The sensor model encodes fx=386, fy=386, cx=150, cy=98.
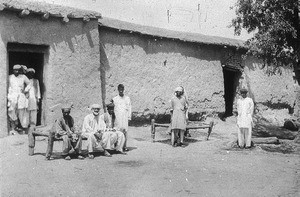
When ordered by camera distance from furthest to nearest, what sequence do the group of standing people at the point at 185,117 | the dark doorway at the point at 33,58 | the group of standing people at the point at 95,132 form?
the dark doorway at the point at 33,58 → the group of standing people at the point at 185,117 → the group of standing people at the point at 95,132

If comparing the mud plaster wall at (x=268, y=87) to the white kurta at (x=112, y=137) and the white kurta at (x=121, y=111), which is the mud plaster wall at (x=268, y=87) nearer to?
the white kurta at (x=121, y=111)

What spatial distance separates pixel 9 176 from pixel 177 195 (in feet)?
8.80

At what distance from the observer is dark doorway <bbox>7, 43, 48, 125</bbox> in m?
9.53

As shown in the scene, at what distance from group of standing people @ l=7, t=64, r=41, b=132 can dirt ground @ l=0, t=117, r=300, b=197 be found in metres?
0.55

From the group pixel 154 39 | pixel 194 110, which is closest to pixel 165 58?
pixel 154 39

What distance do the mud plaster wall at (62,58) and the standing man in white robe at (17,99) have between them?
6.5 inches

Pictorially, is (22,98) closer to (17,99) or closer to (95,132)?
(17,99)

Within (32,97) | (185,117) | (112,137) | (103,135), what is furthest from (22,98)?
(185,117)

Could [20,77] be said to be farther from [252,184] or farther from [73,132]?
[252,184]

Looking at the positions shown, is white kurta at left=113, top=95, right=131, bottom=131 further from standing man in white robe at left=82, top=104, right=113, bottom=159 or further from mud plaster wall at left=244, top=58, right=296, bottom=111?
mud plaster wall at left=244, top=58, right=296, bottom=111

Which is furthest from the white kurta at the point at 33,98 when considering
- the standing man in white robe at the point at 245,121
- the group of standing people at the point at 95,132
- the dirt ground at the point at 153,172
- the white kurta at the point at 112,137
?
the standing man in white robe at the point at 245,121

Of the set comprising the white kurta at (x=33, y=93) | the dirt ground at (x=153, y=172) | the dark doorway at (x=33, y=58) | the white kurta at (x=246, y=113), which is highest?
the dark doorway at (x=33, y=58)

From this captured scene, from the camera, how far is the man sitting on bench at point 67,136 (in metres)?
7.27

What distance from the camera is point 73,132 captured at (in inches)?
299
